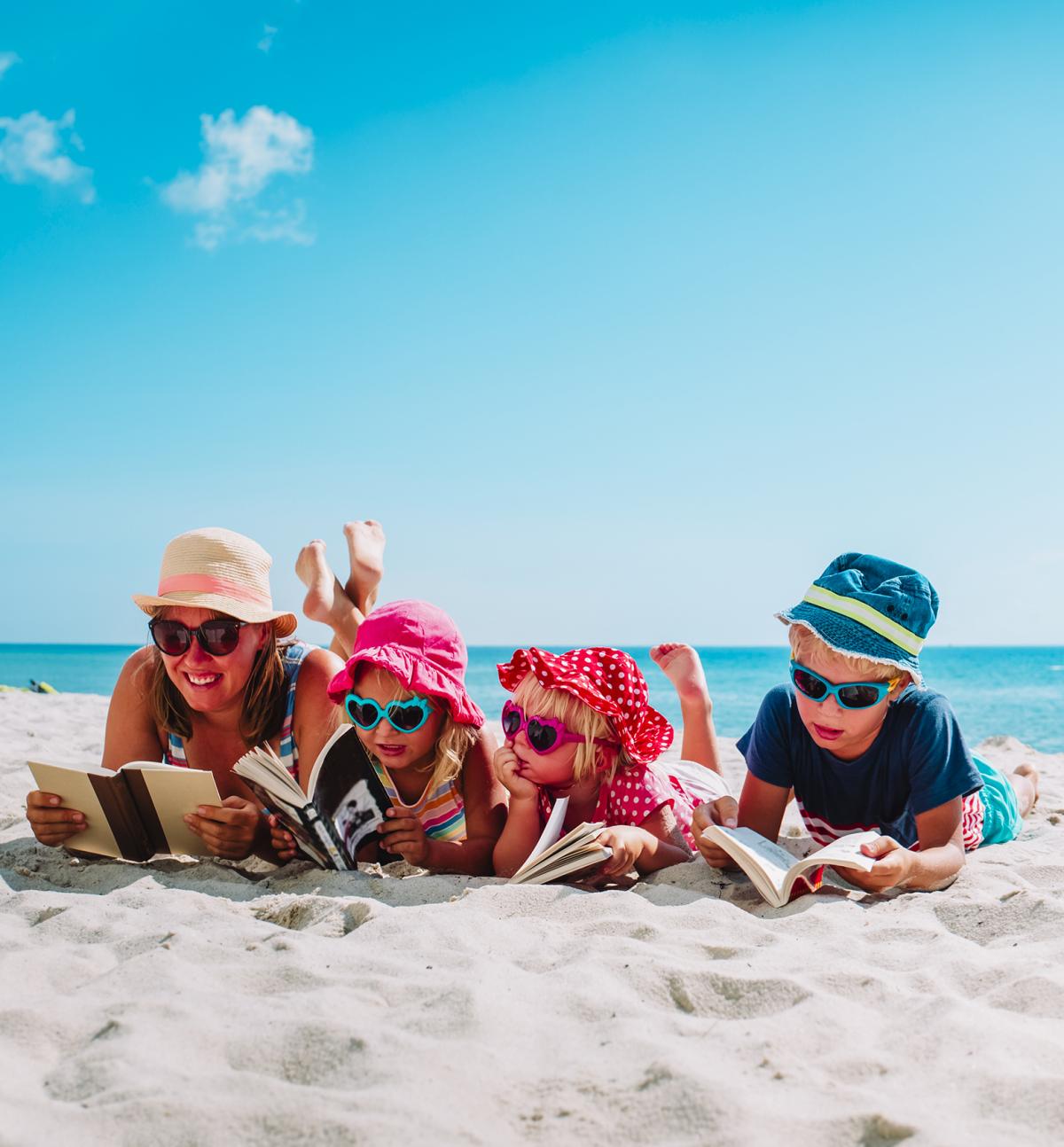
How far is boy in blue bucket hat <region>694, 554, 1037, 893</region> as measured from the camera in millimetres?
3311

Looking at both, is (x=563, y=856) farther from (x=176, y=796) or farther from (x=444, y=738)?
(x=176, y=796)

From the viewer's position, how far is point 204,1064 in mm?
1838

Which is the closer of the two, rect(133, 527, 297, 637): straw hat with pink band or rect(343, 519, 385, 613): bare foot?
rect(133, 527, 297, 637): straw hat with pink band

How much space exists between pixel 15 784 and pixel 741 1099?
4808 mm

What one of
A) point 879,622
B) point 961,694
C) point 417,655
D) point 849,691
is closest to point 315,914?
point 417,655

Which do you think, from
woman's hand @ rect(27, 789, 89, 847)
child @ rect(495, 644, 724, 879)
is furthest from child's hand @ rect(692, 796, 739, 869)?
woman's hand @ rect(27, 789, 89, 847)

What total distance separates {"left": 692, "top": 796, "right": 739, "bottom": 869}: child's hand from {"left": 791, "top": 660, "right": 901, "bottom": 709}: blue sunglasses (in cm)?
58

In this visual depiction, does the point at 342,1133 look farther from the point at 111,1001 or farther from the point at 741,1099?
the point at 111,1001

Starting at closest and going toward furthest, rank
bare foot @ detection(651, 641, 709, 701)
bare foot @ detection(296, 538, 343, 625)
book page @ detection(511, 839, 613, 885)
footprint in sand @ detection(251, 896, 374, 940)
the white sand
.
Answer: the white sand → footprint in sand @ detection(251, 896, 374, 940) → book page @ detection(511, 839, 613, 885) → bare foot @ detection(651, 641, 709, 701) → bare foot @ detection(296, 538, 343, 625)

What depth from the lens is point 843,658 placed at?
3.33 meters

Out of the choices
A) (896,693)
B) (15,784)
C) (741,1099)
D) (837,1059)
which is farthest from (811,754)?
(15,784)

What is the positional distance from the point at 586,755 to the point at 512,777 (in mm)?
301

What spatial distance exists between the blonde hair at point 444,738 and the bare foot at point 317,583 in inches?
77.9

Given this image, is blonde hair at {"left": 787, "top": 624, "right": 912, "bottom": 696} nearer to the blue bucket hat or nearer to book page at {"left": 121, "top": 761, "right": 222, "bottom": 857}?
the blue bucket hat
